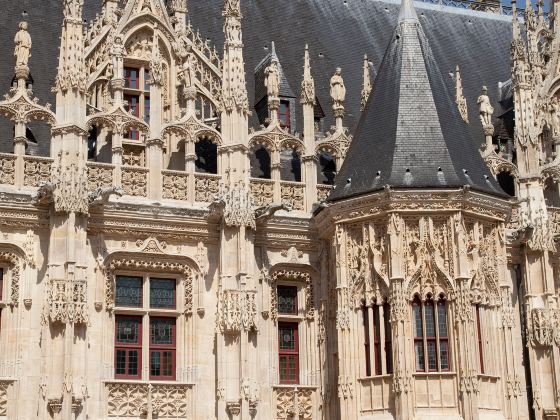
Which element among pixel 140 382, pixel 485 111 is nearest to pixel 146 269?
pixel 140 382

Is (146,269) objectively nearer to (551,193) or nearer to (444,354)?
(444,354)

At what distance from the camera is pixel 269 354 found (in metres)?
24.6

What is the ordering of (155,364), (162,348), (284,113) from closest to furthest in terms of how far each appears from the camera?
(155,364), (162,348), (284,113)

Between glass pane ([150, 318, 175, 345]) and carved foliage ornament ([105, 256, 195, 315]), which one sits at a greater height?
carved foliage ornament ([105, 256, 195, 315])

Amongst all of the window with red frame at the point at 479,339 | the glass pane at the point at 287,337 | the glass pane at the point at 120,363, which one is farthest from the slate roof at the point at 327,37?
the window with red frame at the point at 479,339

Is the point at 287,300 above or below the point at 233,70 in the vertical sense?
below

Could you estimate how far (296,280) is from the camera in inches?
1006

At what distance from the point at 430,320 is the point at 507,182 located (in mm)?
7259

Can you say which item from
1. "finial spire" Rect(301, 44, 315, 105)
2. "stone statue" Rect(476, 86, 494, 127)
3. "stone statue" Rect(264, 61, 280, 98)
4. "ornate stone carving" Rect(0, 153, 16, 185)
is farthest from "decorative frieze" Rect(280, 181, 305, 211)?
"ornate stone carving" Rect(0, 153, 16, 185)

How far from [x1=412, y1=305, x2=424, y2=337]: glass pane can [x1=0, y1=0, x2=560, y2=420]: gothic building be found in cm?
15

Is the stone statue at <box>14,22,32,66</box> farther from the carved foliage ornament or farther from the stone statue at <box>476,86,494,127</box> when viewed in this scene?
the stone statue at <box>476,86,494,127</box>

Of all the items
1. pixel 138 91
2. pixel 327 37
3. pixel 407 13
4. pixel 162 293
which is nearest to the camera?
pixel 162 293

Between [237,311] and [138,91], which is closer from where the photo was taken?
[237,311]

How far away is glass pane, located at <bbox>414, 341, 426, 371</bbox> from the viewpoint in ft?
75.7
